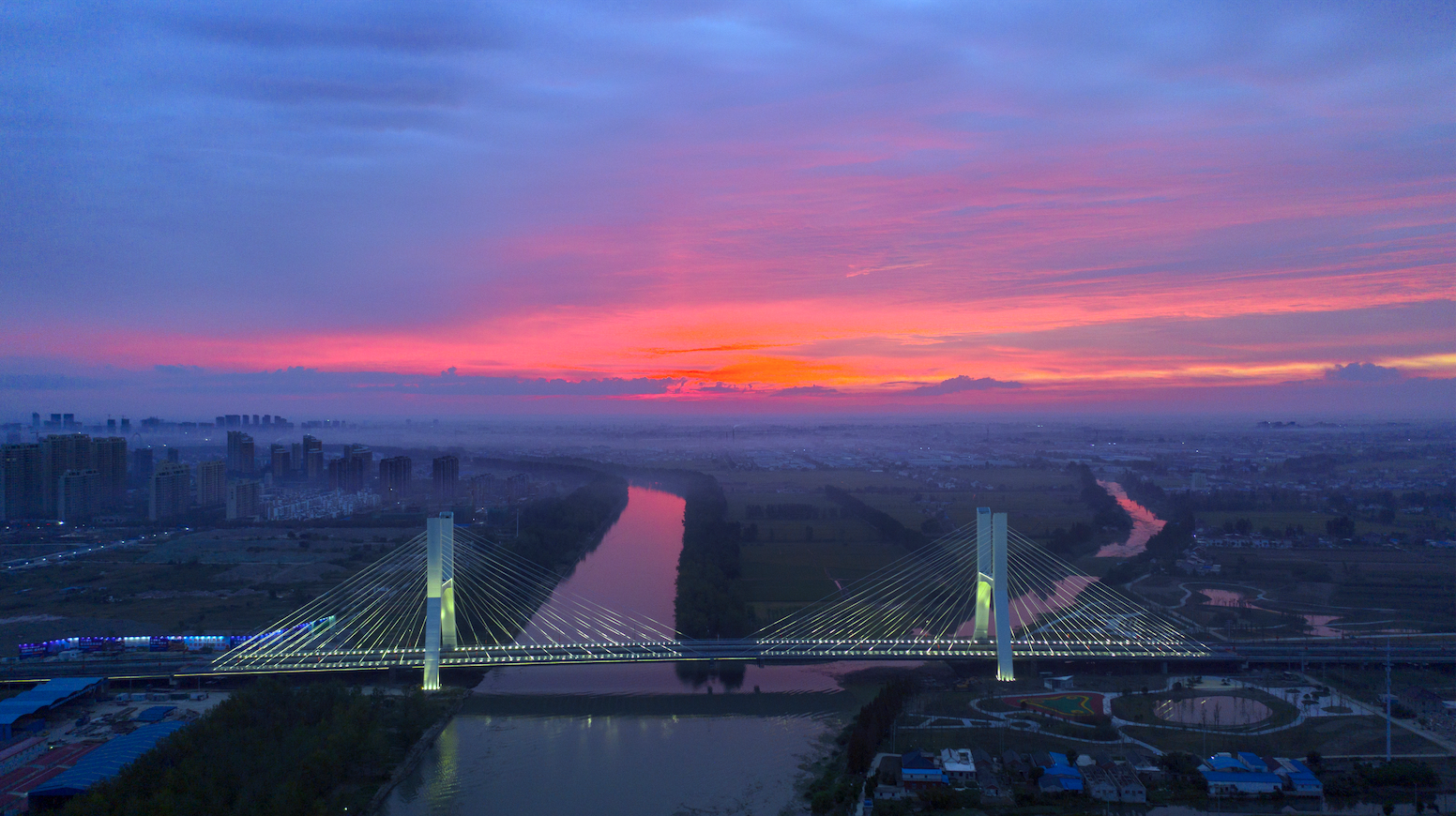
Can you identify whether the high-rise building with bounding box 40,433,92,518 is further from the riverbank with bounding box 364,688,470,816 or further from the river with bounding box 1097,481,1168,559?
the river with bounding box 1097,481,1168,559

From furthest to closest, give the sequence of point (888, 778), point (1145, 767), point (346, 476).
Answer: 1. point (346, 476)
2. point (1145, 767)
3. point (888, 778)

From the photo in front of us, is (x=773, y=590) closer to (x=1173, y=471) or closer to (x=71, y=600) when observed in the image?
(x=71, y=600)

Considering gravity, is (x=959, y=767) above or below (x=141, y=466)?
below

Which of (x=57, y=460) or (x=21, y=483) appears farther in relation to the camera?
(x=57, y=460)

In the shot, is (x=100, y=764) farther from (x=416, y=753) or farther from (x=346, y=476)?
(x=346, y=476)

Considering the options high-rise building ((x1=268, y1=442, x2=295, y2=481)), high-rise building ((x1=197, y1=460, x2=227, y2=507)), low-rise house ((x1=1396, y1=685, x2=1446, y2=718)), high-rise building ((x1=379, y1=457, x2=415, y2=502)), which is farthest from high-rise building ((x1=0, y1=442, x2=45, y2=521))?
low-rise house ((x1=1396, y1=685, x2=1446, y2=718))

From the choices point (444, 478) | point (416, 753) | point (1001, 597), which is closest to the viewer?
point (416, 753)

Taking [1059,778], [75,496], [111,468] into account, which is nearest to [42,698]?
[1059,778]
